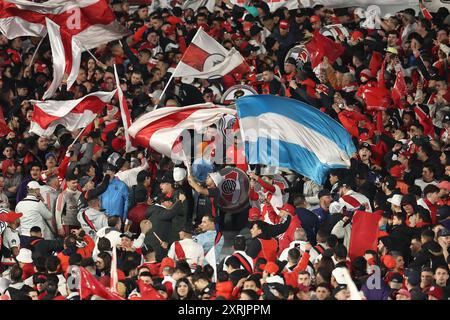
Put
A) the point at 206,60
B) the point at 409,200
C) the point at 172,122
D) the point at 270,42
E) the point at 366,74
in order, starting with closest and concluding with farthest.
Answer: the point at 409,200
the point at 172,122
the point at 206,60
the point at 366,74
the point at 270,42

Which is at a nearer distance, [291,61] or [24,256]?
[24,256]

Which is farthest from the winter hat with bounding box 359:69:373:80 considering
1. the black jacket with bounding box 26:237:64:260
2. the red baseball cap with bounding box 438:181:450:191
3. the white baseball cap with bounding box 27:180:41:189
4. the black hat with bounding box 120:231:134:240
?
the black jacket with bounding box 26:237:64:260

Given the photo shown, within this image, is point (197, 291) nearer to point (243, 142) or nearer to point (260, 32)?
point (243, 142)

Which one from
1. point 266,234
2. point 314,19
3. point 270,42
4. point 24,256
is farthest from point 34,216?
point 314,19

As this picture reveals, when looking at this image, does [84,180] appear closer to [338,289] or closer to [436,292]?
[338,289]

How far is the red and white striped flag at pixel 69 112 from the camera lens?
2736cm

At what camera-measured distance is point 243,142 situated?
25.4 meters

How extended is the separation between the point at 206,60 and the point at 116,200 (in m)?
3.36

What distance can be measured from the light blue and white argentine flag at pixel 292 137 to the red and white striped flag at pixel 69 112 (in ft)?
10.1

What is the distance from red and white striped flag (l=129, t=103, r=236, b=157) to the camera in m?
25.7

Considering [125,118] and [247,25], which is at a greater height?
[125,118]

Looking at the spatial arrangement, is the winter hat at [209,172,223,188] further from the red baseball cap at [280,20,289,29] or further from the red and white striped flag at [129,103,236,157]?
the red baseball cap at [280,20,289,29]

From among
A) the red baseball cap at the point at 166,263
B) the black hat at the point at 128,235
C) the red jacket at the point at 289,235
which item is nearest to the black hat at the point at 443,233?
the red jacket at the point at 289,235

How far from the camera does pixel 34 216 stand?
2508 cm
